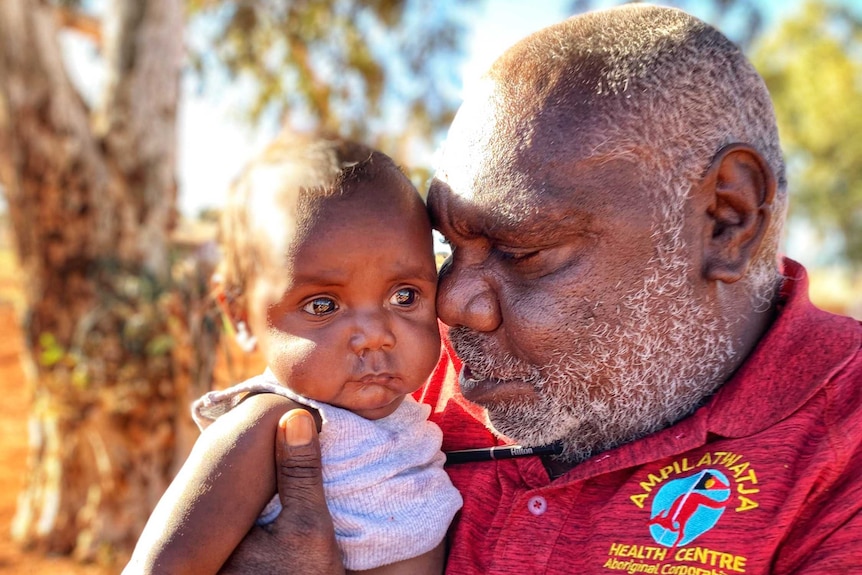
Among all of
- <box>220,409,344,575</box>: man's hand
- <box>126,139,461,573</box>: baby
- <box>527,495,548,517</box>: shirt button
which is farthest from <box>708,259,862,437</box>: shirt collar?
<box>220,409,344,575</box>: man's hand

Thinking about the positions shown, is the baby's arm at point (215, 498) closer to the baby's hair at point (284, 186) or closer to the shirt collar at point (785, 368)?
the baby's hair at point (284, 186)

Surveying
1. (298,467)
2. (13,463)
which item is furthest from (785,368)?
(13,463)

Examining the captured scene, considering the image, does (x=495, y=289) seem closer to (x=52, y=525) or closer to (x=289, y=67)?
(x=52, y=525)

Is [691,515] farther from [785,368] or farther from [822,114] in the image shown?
[822,114]

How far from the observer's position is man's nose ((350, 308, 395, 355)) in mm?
2088

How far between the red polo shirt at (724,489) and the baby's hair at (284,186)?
0.81 metres

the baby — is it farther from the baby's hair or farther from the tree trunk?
the tree trunk

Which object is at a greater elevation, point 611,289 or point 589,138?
point 589,138

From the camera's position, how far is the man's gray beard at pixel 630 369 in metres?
2.30

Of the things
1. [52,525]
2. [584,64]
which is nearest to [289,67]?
[52,525]

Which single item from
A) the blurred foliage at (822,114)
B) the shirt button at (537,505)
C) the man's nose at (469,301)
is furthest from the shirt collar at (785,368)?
the blurred foliage at (822,114)

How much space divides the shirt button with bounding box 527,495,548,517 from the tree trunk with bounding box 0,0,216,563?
13.2 feet

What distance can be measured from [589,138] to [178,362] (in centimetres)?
425

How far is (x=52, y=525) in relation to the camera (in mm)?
7273
